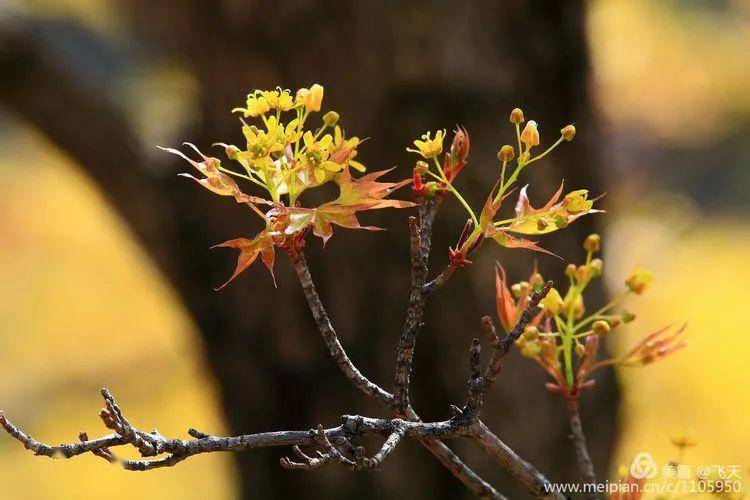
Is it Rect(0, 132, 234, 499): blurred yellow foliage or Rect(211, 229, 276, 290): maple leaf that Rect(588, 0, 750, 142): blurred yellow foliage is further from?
Rect(211, 229, 276, 290): maple leaf

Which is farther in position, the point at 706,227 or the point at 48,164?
the point at 48,164

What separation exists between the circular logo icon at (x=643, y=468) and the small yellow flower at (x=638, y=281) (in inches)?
3.5

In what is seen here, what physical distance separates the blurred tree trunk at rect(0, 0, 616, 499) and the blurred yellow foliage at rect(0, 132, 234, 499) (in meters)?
0.16

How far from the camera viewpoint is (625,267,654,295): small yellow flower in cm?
41

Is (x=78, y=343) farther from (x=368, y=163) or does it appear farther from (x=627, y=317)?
(x=627, y=317)

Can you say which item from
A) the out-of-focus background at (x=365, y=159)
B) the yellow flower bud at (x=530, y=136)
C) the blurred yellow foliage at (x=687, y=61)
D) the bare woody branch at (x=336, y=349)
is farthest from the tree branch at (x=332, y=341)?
the blurred yellow foliage at (x=687, y=61)

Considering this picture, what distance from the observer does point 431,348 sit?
1.22 meters

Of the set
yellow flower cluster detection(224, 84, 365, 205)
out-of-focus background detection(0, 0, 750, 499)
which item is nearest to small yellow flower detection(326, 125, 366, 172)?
yellow flower cluster detection(224, 84, 365, 205)

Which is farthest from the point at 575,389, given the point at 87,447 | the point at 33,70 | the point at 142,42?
Answer: the point at 142,42

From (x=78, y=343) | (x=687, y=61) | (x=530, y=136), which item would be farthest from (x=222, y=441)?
(x=687, y=61)

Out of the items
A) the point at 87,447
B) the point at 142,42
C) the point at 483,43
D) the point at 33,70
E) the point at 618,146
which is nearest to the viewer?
the point at 87,447

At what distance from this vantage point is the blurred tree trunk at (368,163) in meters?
1.15

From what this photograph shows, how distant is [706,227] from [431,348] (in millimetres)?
1781

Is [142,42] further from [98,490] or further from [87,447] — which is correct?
[87,447]
